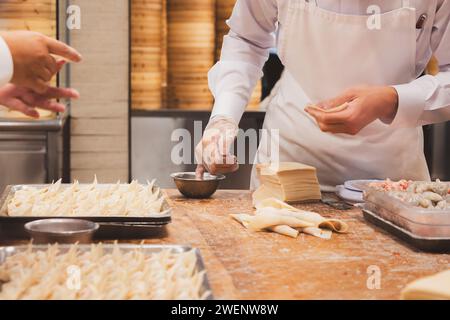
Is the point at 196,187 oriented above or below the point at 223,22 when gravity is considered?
below

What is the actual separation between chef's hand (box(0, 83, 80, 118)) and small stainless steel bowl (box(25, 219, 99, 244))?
0.93 ft

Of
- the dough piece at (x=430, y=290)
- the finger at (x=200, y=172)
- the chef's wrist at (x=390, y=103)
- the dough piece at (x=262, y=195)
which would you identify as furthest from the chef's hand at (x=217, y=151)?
the dough piece at (x=430, y=290)

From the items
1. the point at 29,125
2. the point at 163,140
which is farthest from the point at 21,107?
the point at 163,140

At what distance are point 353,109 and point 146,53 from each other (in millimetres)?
2526

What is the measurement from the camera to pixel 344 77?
2623 mm

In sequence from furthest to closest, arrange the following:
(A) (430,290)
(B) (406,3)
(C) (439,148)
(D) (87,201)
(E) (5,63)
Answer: (C) (439,148), (B) (406,3), (D) (87,201), (E) (5,63), (A) (430,290)

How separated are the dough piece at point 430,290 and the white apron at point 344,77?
143 centimetres

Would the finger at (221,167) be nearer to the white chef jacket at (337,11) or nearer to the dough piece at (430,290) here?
the white chef jacket at (337,11)

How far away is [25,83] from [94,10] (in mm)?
2858

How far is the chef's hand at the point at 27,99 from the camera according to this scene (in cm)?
164

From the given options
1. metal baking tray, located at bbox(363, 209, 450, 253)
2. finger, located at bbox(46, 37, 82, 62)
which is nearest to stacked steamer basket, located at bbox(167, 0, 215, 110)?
metal baking tray, located at bbox(363, 209, 450, 253)

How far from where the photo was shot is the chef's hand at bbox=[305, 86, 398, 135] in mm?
2146

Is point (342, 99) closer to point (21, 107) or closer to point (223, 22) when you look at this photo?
point (21, 107)

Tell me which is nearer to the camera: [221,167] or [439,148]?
[221,167]
